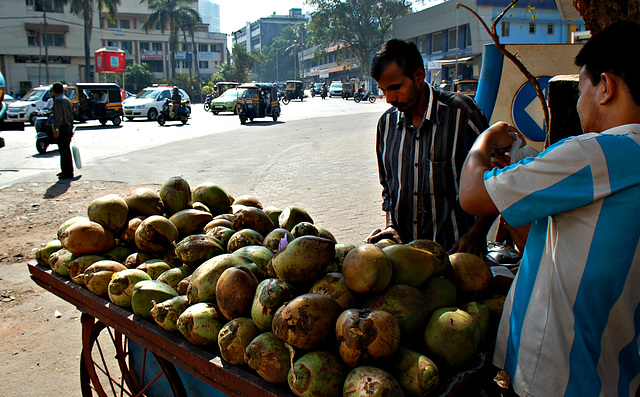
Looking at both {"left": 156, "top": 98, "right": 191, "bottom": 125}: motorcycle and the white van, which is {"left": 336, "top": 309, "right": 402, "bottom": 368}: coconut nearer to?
{"left": 156, "top": 98, "right": 191, "bottom": 125}: motorcycle

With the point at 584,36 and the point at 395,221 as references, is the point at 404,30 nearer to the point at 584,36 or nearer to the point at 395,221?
the point at 584,36

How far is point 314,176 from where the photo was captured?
10.1 m

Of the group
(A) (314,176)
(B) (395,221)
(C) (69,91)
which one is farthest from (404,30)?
(B) (395,221)

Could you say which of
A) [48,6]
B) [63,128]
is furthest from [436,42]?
[63,128]

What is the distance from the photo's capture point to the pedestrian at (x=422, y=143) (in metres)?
2.62

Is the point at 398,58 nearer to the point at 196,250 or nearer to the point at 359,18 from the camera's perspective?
the point at 196,250

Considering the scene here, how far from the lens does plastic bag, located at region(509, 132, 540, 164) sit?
1.74m

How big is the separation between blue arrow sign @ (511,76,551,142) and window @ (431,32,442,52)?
5133 cm

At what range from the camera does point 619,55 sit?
4.21 ft

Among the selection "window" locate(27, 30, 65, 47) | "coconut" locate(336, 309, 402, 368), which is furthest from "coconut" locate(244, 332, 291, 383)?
"window" locate(27, 30, 65, 47)

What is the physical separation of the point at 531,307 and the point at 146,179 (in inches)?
361

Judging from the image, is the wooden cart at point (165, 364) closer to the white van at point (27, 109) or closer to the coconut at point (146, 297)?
the coconut at point (146, 297)

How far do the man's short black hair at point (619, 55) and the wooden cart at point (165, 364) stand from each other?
95cm

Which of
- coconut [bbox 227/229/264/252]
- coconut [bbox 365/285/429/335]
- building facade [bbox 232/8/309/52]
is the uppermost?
building facade [bbox 232/8/309/52]
